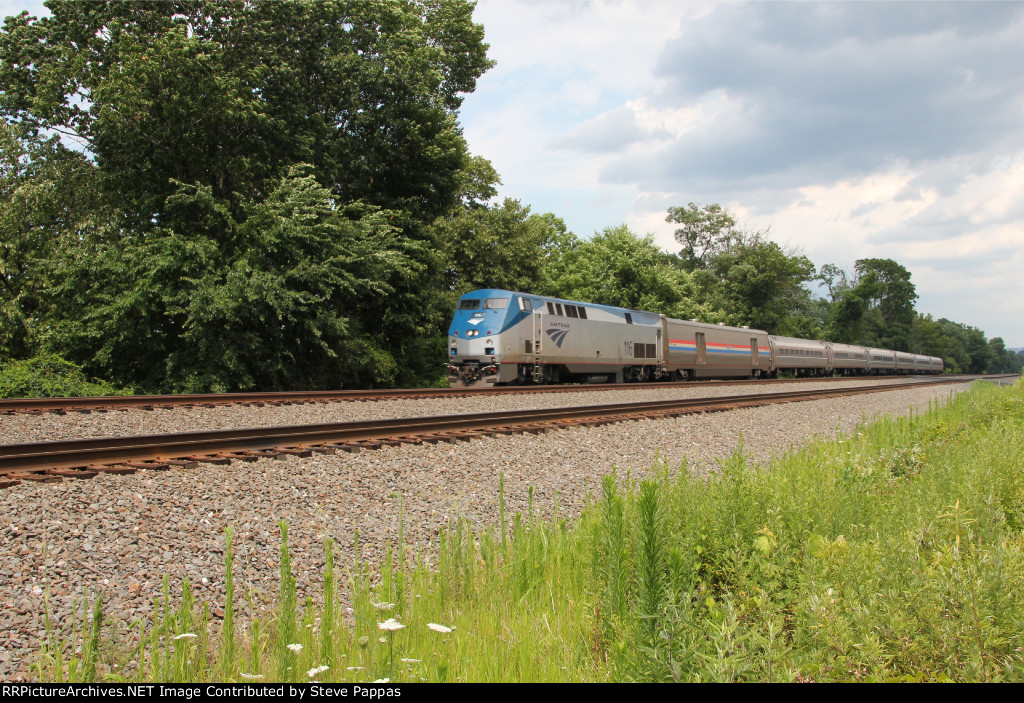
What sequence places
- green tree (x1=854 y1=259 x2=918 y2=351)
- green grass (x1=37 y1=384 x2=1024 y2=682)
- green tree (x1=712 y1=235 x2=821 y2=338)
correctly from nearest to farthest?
1. green grass (x1=37 y1=384 x2=1024 y2=682)
2. green tree (x1=712 y1=235 x2=821 y2=338)
3. green tree (x1=854 y1=259 x2=918 y2=351)

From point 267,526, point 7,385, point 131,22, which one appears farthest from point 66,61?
point 267,526

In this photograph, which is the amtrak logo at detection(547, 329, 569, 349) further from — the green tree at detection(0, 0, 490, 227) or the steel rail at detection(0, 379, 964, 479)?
the steel rail at detection(0, 379, 964, 479)

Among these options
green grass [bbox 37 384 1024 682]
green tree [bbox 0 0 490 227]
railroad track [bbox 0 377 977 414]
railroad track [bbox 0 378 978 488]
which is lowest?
green grass [bbox 37 384 1024 682]

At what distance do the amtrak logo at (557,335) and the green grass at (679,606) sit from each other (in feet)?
62.6

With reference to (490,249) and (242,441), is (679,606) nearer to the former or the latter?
(242,441)

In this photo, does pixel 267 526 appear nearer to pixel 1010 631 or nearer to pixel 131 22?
pixel 1010 631

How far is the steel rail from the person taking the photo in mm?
6559

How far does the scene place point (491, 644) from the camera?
329 cm

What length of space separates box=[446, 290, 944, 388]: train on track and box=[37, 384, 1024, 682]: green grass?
17.3 meters

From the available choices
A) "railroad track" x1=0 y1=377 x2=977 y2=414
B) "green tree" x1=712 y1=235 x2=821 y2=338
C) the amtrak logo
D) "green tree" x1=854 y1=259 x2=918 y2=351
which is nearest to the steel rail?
"railroad track" x1=0 y1=377 x2=977 y2=414

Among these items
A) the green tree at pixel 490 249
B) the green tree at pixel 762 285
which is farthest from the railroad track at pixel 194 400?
the green tree at pixel 762 285

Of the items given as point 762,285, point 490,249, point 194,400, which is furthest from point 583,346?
point 762,285

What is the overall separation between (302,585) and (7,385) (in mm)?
16493

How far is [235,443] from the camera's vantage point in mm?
7598
